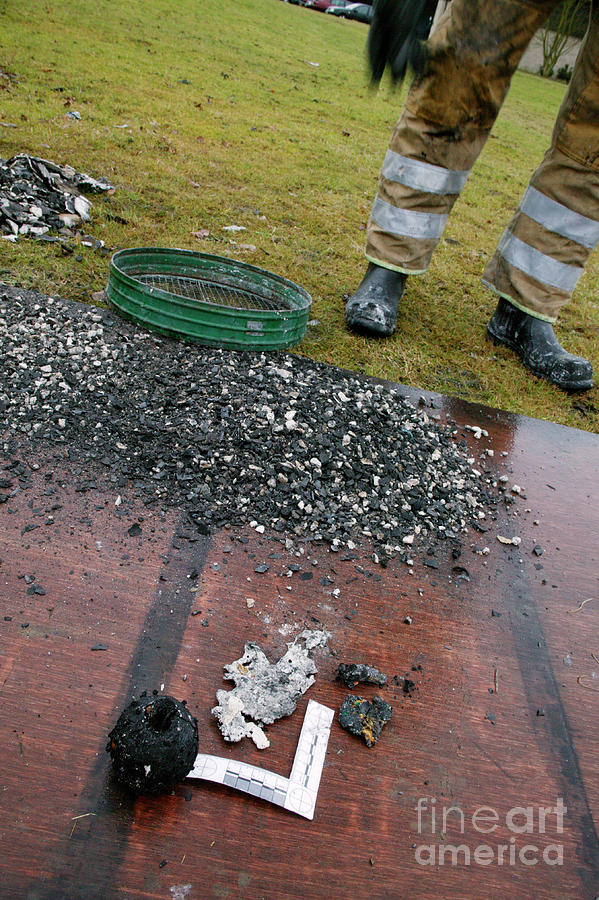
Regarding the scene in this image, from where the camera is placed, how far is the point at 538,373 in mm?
3252

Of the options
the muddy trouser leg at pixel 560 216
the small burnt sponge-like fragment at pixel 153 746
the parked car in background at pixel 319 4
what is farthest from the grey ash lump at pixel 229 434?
the parked car in background at pixel 319 4

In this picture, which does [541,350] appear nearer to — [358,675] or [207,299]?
[207,299]

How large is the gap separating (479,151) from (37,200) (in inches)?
92.4

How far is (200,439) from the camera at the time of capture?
2064mm

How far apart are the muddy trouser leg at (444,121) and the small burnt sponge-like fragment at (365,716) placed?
2.30m

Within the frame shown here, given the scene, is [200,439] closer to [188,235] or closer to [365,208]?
[188,235]

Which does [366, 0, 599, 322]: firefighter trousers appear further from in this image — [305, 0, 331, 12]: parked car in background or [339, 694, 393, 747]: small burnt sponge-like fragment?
[305, 0, 331, 12]: parked car in background

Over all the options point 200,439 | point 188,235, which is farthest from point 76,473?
point 188,235

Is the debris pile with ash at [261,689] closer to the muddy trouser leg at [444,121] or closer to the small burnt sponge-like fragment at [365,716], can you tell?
the small burnt sponge-like fragment at [365,716]

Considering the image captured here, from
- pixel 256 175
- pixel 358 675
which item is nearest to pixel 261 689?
pixel 358 675

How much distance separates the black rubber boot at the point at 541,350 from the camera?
10.4ft

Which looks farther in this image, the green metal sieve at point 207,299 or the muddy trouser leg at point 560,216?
the muddy trouser leg at point 560,216

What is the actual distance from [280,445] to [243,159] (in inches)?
157

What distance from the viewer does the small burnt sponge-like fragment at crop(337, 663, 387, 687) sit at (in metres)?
1.53
